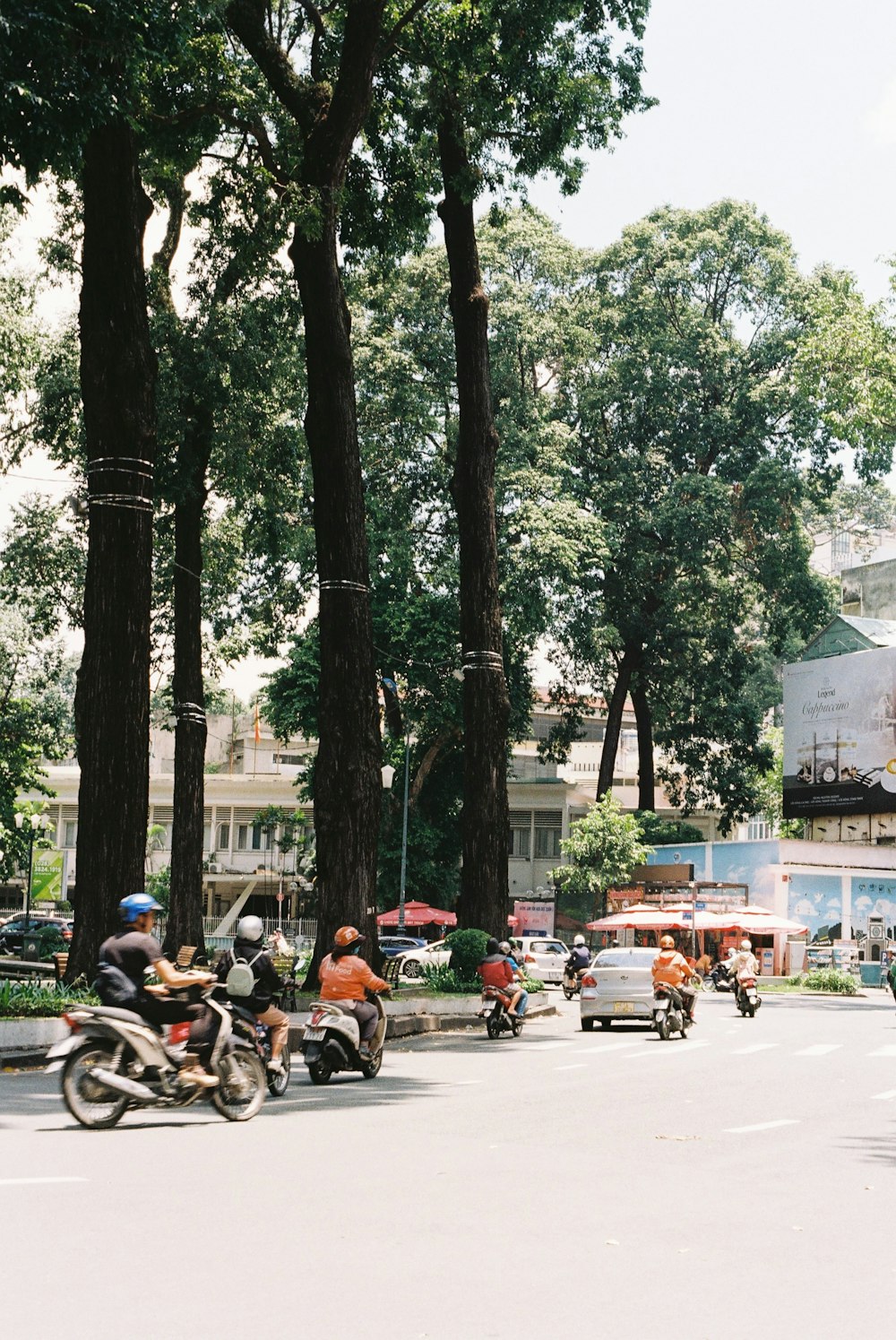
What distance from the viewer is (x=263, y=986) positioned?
1290cm

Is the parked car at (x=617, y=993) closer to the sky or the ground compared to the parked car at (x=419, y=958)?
closer to the sky

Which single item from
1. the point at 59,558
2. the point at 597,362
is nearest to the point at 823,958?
the point at 597,362

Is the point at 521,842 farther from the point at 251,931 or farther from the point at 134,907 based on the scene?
the point at 134,907

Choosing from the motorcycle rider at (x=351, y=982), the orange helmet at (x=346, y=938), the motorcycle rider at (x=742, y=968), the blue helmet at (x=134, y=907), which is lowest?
the motorcycle rider at (x=742, y=968)

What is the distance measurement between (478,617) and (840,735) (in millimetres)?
30796

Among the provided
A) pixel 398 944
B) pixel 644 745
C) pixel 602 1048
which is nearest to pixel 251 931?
pixel 602 1048

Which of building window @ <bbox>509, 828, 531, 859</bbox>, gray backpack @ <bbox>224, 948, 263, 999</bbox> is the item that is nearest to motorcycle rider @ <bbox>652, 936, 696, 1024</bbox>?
gray backpack @ <bbox>224, 948, 263, 999</bbox>

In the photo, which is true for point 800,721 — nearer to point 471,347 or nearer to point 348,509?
point 471,347

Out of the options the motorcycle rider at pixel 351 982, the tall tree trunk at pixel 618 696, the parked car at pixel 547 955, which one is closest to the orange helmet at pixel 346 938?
the motorcycle rider at pixel 351 982

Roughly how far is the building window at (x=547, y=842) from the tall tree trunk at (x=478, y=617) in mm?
42062

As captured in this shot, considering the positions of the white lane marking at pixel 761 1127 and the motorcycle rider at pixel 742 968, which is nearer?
the white lane marking at pixel 761 1127

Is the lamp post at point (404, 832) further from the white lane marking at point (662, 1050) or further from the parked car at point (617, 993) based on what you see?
the white lane marking at point (662, 1050)

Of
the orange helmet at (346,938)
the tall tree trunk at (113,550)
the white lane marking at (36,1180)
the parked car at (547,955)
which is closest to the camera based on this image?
the white lane marking at (36,1180)

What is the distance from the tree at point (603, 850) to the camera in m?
52.1
